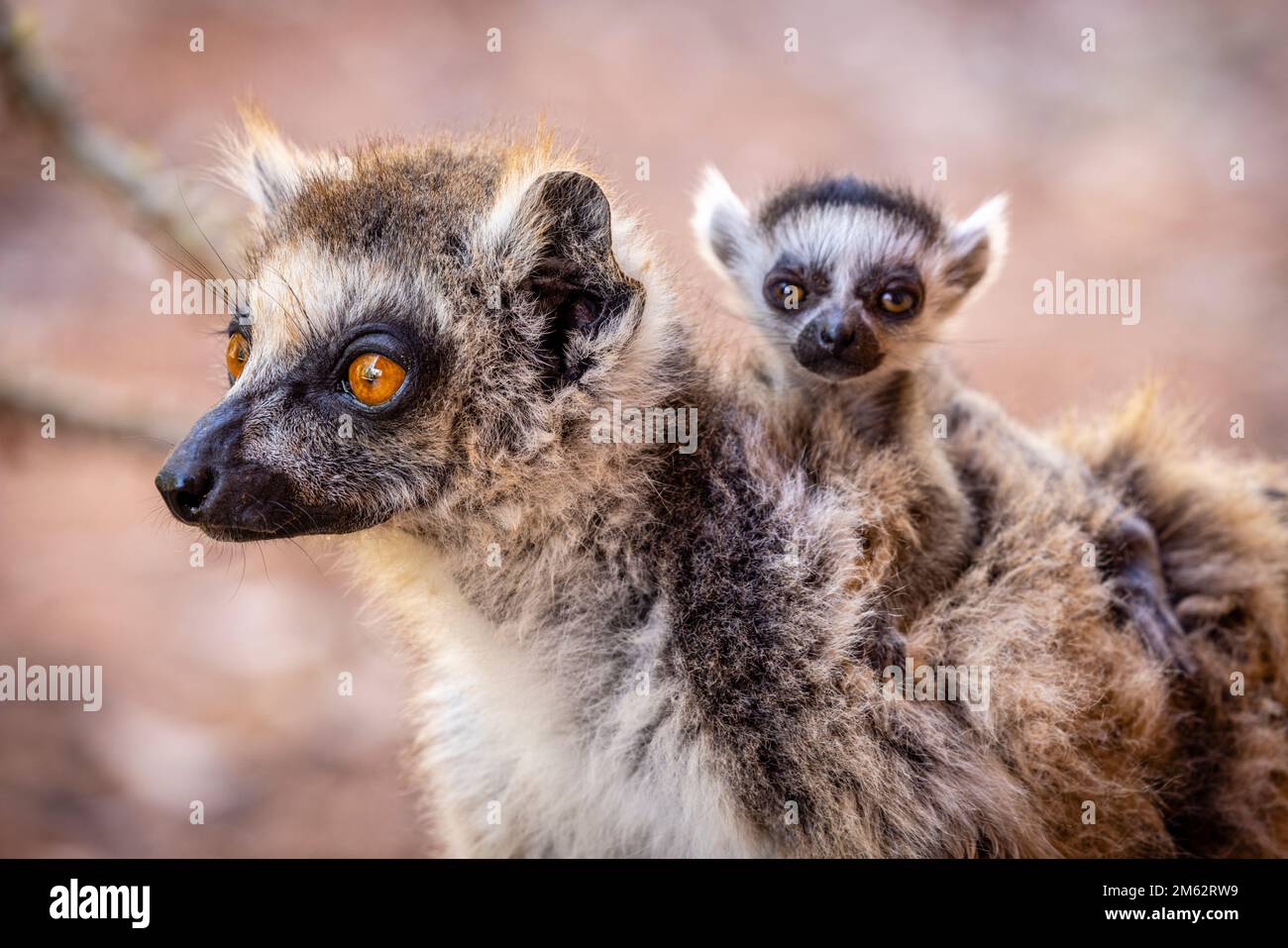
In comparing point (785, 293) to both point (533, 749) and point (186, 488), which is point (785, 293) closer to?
point (533, 749)

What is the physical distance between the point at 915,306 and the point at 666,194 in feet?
21.0

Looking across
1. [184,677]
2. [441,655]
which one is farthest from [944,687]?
[184,677]

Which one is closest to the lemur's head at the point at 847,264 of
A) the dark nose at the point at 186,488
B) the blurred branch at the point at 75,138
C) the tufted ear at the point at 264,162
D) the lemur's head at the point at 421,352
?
the lemur's head at the point at 421,352

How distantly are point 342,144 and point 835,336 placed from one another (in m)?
1.61

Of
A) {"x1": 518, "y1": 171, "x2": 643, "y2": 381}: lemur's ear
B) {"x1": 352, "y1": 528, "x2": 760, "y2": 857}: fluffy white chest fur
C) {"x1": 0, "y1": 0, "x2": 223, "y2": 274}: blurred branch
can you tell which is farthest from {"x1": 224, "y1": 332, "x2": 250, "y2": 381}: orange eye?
{"x1": 0, "y1": 0, "x2": 223, "y2": 274}: blurred branch

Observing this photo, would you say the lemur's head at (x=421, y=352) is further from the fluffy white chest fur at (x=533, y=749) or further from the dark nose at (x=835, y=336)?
the dark nose at (x=835, y=336)

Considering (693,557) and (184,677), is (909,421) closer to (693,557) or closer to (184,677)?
(693,557)

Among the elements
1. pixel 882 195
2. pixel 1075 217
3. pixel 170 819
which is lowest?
pixel 170 819

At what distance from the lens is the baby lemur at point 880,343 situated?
10.6ft

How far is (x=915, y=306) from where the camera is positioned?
160 inches

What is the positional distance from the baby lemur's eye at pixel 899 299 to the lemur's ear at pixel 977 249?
334 mm

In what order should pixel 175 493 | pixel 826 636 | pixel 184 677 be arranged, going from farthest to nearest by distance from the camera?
pixel 184 677, pixel 826 636, pixel 175 493

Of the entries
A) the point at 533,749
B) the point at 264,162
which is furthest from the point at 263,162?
the point at 533,749

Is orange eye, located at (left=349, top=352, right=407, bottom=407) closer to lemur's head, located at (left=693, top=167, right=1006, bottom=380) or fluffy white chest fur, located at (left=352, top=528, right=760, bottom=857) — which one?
fluffy white chest fur, located at (left=352, top=528, right=760, bottom=857)
